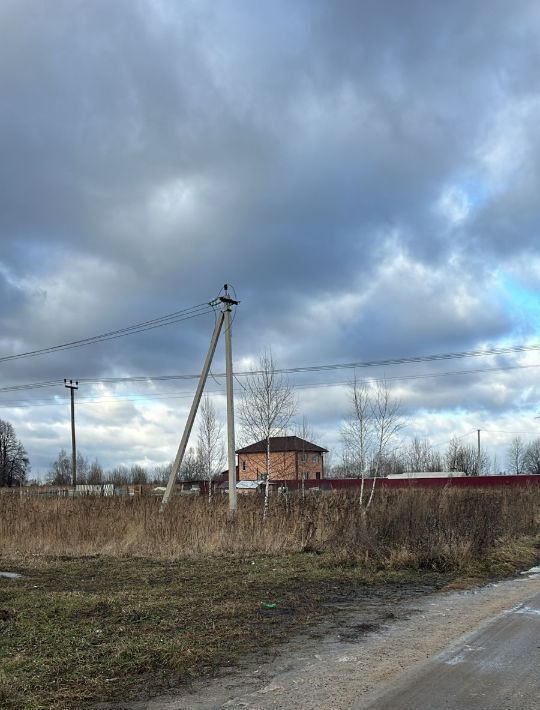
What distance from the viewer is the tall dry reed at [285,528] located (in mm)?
13258

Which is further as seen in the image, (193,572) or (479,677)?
(193,572)

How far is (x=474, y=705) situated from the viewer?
4.79m

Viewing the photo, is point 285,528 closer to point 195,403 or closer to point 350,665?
point 195,403

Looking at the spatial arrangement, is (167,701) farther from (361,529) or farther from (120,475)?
(120,475)

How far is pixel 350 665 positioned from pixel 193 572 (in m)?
6.61

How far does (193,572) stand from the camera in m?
12.0

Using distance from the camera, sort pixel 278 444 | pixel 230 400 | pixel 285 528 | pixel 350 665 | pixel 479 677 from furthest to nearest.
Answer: pixel 278 444
pixel 230 400
pixel 285 528
pixel 350 665
pixel 479 677

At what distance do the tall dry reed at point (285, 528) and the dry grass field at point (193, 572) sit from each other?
41mm

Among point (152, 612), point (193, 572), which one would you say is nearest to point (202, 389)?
point (193, 572)

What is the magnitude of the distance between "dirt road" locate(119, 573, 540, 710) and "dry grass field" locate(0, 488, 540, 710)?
42 cm

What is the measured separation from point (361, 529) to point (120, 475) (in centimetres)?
7992

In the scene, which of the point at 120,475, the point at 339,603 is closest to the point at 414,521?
the point at 339,603

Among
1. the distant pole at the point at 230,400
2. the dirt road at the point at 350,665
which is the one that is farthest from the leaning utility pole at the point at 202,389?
the dirt road at the point at 350,665

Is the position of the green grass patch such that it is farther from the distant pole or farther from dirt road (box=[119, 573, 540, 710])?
the distant pole
